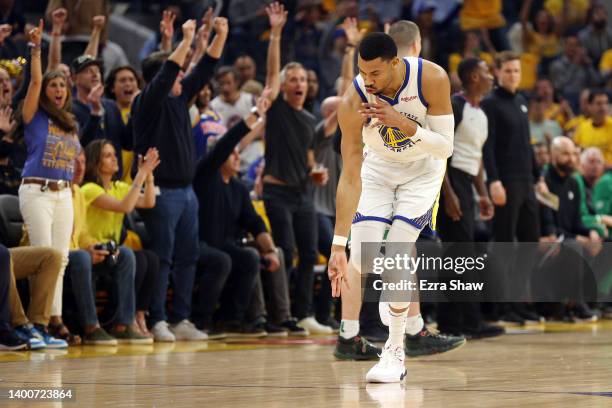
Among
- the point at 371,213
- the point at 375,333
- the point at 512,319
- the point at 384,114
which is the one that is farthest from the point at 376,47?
the point at 512,319

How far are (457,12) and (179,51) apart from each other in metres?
10.2

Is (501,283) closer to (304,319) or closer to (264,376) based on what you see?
(304,319)

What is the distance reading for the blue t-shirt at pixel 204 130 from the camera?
36.4 feet

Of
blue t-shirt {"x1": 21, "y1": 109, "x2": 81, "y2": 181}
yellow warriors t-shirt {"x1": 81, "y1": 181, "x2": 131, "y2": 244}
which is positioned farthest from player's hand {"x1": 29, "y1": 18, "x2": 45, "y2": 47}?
yellow warriors t-shirt {"x1": 81, "y1": 181, "x2": 131, "y2": 244}

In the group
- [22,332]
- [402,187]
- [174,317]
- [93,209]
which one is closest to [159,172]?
[93,209]

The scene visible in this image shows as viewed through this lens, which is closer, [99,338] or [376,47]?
[376,47]

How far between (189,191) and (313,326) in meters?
2.01

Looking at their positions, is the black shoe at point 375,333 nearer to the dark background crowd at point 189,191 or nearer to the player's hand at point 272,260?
the dark background crowd at point 189,191

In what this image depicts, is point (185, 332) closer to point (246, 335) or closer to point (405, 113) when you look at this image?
point (246, 335)

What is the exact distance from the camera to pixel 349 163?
6.47 meters

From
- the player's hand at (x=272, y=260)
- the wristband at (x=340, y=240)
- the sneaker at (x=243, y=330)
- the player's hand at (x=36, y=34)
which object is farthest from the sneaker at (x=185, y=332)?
the wristband at (x=340, y=240)

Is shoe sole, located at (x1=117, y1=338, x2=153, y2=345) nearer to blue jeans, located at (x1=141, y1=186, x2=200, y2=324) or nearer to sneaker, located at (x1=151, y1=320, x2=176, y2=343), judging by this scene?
sneaker, located at (x1=151, y1=320, x2=176, y2=343)

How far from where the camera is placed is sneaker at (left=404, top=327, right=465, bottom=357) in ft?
27.4

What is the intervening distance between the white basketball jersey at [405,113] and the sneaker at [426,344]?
2045 mm
